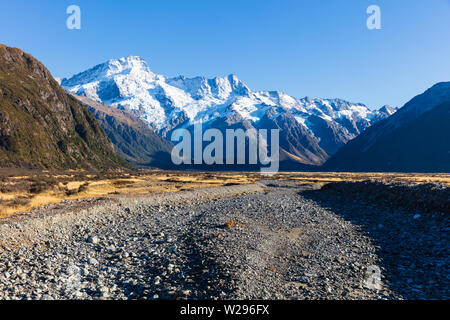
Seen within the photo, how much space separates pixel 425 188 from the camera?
1465 inches

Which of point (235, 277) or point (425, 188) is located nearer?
point (235, 277)

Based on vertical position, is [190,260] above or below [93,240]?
above

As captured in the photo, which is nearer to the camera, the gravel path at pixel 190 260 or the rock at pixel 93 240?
the gravel path at pixel 190 260

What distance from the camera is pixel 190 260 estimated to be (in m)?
17.9

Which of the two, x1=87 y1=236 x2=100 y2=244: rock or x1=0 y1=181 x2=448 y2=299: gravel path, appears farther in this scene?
x1=87 y1=236 x2=100 y2=244: rock

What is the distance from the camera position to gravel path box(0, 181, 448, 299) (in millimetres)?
13469

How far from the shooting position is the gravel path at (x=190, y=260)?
44.2 feet

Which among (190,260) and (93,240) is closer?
(190,260)
